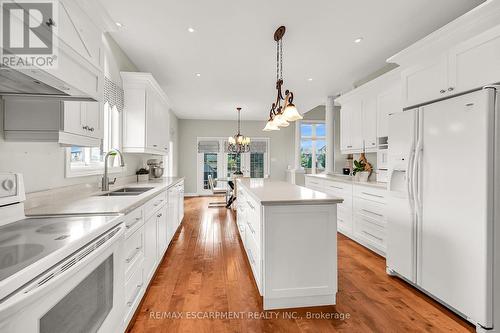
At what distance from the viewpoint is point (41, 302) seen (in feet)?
2.50

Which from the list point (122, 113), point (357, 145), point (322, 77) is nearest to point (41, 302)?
point (122, 113)

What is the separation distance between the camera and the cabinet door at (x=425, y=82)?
6.72ft

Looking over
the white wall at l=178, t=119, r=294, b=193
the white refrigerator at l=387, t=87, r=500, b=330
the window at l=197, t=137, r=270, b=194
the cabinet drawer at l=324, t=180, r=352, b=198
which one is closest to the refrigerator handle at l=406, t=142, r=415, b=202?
the white refrigerator at l=387, t=87, r=500, b=330

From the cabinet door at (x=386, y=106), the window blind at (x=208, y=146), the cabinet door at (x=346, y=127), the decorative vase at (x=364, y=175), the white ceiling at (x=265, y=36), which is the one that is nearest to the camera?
the white ceiling at (x=265, y=36)

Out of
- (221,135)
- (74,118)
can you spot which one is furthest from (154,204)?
(221,135)

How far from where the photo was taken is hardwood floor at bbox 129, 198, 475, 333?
1759 mm

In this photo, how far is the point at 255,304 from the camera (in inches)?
79.7

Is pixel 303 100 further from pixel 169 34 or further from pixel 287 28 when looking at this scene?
pixel 169 34

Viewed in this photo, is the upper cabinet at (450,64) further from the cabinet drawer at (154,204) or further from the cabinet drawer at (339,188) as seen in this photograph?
the cabinet drawer at (154,204)

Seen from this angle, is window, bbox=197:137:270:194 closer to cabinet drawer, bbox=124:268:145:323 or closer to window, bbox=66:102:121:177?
window, bbox=66:102:121:177

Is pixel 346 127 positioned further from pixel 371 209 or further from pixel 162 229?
pixel 162 229

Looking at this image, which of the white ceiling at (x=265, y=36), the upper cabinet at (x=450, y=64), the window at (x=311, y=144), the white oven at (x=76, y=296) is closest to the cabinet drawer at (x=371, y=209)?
the upper cabinet at (x=450, y=64)

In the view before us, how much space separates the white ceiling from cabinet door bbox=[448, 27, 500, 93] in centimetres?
80

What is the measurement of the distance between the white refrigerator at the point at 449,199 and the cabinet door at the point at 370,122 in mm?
1326
